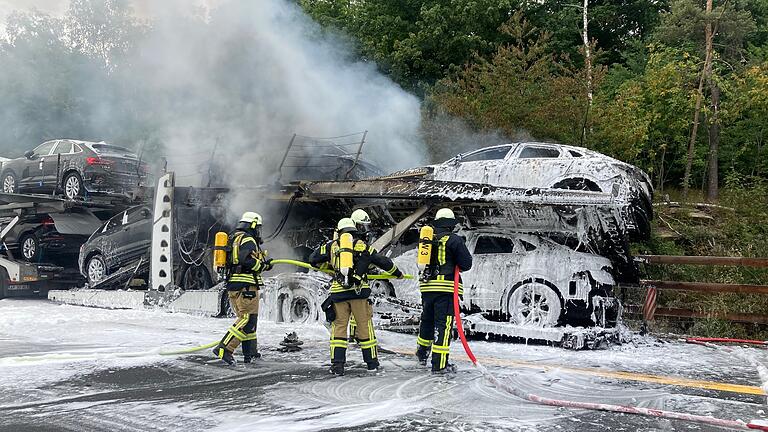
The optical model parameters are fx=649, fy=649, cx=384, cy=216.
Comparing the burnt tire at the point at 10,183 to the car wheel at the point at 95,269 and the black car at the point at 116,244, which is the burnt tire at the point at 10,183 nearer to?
the black car at the point at 116,244

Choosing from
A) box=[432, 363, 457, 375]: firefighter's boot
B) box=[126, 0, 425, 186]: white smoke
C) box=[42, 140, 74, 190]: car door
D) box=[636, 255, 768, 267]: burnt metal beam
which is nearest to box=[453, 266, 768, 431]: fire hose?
box=[432, 363, 457, 375]: firefighter's boot

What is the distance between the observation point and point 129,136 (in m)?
17.2

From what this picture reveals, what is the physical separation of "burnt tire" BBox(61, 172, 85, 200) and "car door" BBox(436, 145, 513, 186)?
869 cm

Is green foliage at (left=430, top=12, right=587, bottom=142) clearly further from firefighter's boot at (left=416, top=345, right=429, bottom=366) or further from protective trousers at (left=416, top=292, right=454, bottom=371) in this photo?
firefighter's boot at (left=416, top=345, right=429, bottom=366)

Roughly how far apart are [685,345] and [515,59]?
8.42m

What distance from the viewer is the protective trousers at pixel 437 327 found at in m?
6.72

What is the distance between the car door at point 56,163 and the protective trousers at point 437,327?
35.3 feet

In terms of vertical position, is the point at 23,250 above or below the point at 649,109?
below

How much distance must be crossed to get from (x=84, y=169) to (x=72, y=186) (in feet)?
1.91

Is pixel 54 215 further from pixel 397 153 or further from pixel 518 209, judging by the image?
pixel 518 209

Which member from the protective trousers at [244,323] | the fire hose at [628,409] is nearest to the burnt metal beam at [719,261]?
the fire hose at [628,409]

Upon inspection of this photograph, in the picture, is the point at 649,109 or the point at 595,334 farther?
the point at 649,109

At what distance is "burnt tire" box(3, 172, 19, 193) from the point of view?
15949 mm

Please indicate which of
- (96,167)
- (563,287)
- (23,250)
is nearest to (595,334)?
(563,287)
